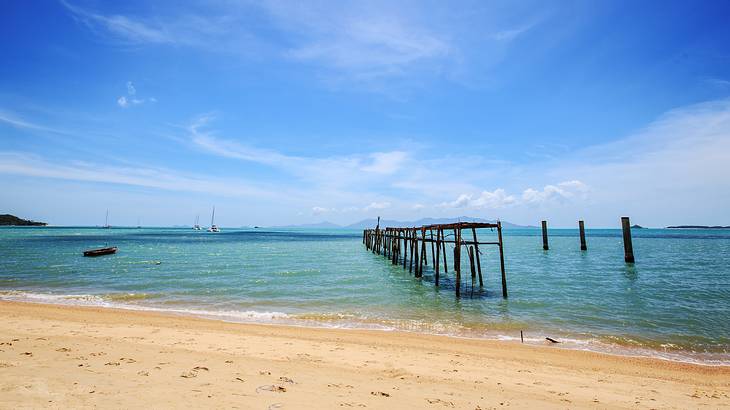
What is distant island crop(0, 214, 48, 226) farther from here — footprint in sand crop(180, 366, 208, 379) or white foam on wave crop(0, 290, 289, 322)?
footprint in sand crop(180, 366, 208, 379)

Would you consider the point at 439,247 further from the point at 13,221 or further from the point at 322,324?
the point at 13,221

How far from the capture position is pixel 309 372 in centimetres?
632

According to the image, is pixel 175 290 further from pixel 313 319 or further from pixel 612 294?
pixel 612 294

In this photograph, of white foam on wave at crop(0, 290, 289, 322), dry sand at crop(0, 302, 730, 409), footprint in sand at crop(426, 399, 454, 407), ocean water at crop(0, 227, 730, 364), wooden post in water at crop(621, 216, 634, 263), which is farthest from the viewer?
wooden post in water at crop(621, 216, 634, 263)

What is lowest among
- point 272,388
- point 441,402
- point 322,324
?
point 322,324

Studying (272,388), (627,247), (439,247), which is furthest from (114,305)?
(627,247)

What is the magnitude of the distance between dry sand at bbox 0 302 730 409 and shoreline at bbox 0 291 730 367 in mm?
657

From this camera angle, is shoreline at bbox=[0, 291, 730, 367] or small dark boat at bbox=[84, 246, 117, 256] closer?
shoreline at bbox=[0, 291, 730, 367]

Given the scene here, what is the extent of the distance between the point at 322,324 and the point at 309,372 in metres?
5.58

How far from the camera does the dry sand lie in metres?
4.88

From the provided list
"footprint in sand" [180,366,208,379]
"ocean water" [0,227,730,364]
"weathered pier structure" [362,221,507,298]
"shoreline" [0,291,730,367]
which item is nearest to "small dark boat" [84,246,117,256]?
"ocean water" [0,227,730,364]

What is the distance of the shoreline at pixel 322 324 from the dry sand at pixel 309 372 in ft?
2.16

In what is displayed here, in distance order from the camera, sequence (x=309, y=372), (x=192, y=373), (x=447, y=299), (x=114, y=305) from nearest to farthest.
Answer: (x=192, y=373)
(x=309, y=372)
(x=114, y=305)
(x=447, y=299)

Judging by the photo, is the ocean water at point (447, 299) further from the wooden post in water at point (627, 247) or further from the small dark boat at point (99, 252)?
the small dark boat at point (99, 252)
